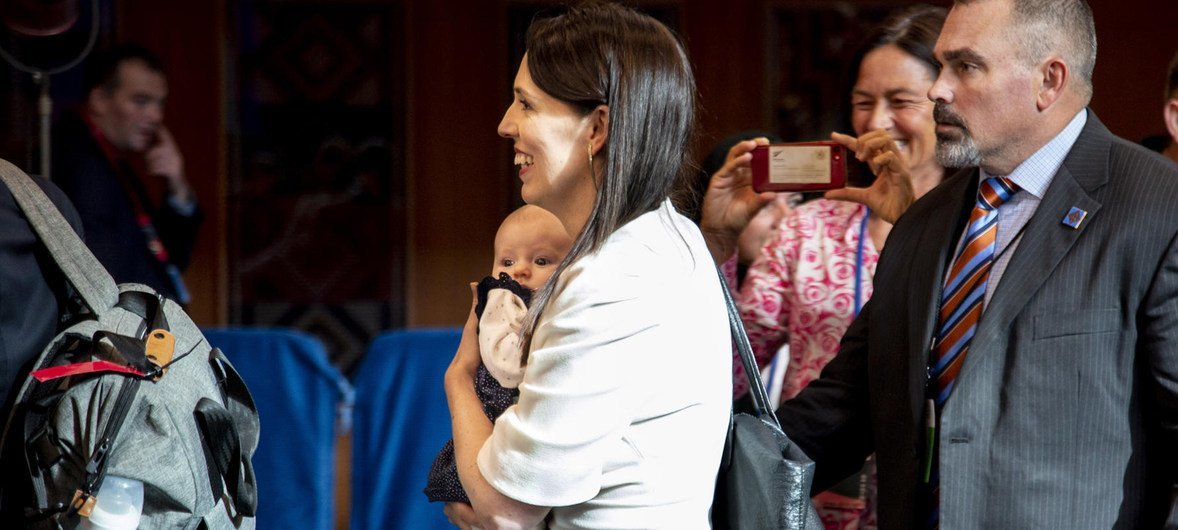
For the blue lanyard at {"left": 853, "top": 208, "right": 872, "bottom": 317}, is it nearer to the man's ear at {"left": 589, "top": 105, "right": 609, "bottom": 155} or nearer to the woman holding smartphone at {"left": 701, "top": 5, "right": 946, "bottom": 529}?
the woman holding smartphone at {"left": 701, "top": 5, "right": 946, "bottom": 529}

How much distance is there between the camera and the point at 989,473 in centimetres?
202

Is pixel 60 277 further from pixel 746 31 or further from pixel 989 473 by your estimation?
pixel 746 31

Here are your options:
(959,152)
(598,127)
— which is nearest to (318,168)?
(959,152)

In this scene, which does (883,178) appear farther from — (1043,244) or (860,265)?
(1043,244)

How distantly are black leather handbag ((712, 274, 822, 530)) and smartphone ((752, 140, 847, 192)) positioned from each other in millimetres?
814

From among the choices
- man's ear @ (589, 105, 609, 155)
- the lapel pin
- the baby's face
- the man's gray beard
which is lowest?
the baby's face

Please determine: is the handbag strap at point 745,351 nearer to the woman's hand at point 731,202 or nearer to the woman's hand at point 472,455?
the woman's hand at point 472,455

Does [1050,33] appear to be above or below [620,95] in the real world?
above

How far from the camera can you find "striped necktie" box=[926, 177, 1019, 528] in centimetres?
215

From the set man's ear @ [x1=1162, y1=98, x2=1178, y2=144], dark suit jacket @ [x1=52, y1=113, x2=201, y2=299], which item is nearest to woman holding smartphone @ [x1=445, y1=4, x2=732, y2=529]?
man's ear @ [x1=1162, y1=98, x2=1178, y2=144]

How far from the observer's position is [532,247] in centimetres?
235

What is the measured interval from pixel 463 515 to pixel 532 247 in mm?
592

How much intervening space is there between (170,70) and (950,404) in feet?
16.7

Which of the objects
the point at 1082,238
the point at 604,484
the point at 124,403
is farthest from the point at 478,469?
the point at 1082,238
